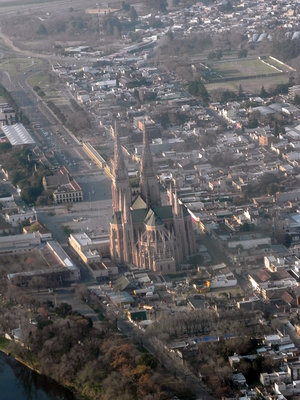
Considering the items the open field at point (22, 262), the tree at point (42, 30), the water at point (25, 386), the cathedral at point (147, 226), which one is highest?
the cathedral at point (147, 226)

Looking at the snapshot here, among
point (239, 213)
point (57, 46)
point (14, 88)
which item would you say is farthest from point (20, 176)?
point (57, 46)

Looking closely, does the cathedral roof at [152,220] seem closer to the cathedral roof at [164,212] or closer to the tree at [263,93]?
the cathedral roof at [164,212]

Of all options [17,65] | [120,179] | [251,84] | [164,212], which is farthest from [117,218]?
[17,65]

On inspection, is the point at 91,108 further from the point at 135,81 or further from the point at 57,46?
the point at 57,46

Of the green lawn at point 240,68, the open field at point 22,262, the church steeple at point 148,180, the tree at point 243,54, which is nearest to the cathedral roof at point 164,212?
the church steeple at point 148,180

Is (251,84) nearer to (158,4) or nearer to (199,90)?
(199,90)

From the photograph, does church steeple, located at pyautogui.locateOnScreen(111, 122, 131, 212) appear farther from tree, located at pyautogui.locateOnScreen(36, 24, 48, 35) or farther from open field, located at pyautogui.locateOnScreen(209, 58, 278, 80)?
tree, located at pyautogui.locateOnScreen(36, 24, 48, 35)

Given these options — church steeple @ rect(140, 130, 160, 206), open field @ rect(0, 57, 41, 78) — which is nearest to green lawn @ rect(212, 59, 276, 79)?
open field @ rect(0, 57, 41, 78)
